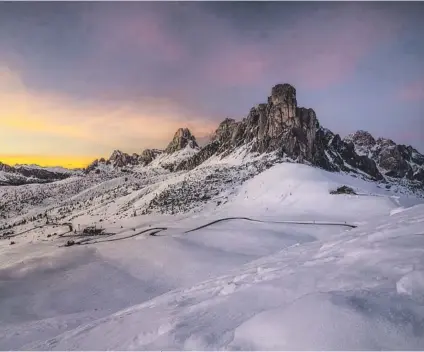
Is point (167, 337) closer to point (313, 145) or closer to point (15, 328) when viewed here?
point (15, 328)

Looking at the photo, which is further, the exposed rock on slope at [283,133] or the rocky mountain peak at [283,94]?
the rocky mountain peak at [283,94]

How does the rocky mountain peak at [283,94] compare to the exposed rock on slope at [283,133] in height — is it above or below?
above

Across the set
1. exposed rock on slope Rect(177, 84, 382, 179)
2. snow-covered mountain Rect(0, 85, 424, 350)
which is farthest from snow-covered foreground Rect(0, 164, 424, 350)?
exposed rock on slope Rect(177, 84, 382, 179)

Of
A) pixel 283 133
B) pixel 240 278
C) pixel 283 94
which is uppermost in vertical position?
pixel 283 94

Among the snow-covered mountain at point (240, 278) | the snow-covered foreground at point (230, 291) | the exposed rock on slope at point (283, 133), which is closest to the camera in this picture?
the snow-covered foreground at point (230, 291)

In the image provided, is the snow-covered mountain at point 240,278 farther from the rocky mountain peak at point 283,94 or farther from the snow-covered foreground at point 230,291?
the rocky mountain peak at point 283,94

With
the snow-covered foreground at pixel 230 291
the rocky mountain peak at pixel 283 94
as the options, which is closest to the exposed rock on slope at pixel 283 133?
the rocky mountain peak at pixel 283 94

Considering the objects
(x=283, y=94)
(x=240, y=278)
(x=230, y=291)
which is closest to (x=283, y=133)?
(x=283, y=94)

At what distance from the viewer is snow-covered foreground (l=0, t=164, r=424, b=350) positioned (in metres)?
6.32

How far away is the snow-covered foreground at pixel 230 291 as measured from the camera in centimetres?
632

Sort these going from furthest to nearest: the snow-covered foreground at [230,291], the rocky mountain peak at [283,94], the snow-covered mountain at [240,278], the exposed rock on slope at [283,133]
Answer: the rocky mountain peak at [283,94], the exposed rock on slope at [283,133], the snow-covered mountain at [240,278], the snow-covered foreground at [230,291]

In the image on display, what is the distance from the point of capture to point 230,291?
1054 centimetres

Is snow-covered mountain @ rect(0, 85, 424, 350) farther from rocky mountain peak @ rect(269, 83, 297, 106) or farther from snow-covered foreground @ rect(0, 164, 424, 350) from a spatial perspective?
rocky mountain peak @ rect(269, 83, 297, 106)

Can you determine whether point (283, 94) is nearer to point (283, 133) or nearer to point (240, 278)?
point (283, 133)
